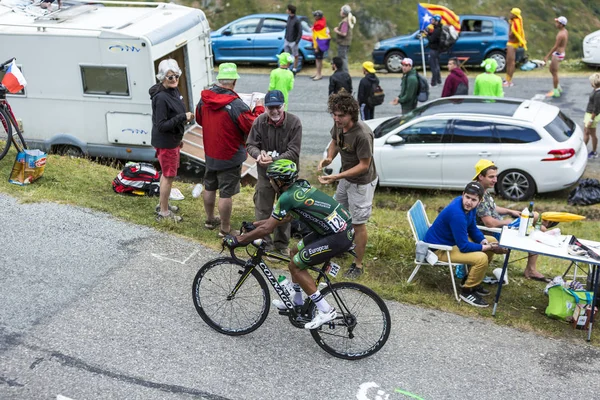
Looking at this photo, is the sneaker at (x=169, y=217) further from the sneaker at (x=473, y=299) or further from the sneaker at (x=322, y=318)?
the sneaker at (x=473, y=299)

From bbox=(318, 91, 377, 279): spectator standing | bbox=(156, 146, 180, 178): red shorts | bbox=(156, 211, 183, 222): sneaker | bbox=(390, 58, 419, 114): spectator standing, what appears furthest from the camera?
bbox=(390, 58, 419, 114): spectator standing

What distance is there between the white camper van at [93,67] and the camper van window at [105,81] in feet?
0.05

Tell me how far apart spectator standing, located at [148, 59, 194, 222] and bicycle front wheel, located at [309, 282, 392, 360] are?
3.19 meters

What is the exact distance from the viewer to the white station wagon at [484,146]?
10.8 metres

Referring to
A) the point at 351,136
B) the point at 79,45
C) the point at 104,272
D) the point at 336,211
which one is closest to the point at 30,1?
the point at 79,45

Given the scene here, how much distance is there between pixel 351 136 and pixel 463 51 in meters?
13.1

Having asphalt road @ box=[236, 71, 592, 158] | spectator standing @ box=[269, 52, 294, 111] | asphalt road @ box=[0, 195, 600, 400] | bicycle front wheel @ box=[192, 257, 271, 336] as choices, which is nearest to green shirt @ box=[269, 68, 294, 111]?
spectator standing @ box=[269, 52, 294, 111]

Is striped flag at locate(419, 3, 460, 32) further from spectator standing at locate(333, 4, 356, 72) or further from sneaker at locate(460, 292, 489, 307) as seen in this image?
sneaker at locate(460, 292, 489, 307)

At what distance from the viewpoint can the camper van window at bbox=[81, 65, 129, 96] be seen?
36.2 ft

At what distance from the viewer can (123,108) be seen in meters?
11.3

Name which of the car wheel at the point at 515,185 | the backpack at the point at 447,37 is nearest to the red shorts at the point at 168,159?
the car wheel at the point at 515,185

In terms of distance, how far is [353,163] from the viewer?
7.29 meters

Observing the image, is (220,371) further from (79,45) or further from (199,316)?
(79,45)

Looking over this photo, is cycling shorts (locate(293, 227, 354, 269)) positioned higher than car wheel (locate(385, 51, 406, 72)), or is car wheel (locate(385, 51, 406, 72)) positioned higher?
cycling shorts (locate(293, 227, 354, 269))
